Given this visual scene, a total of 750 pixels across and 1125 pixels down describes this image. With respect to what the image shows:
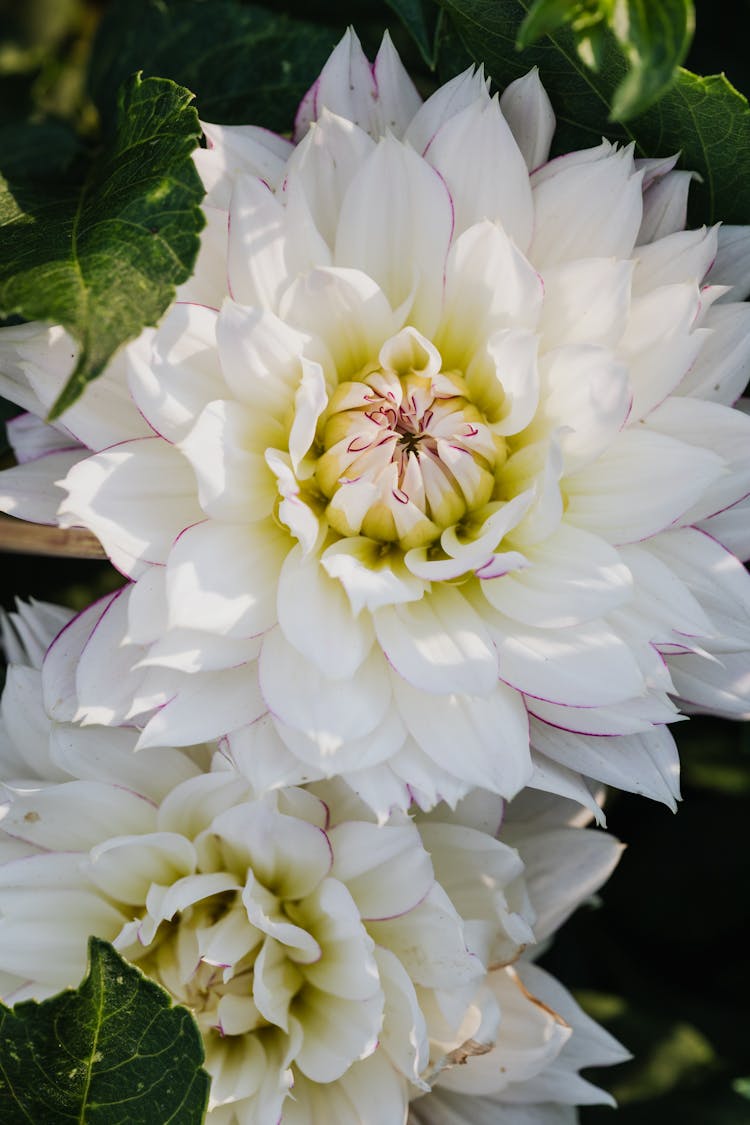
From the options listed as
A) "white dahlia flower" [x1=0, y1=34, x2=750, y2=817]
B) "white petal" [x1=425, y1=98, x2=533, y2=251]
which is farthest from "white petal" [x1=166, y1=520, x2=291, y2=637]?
"white petal" [x1=425, y1=98, x2=533, y2=251]

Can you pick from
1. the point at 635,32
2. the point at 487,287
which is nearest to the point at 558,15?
the point at 635,32

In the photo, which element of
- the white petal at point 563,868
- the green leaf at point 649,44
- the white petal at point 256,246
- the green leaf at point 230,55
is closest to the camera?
the green leaf at point 649,44

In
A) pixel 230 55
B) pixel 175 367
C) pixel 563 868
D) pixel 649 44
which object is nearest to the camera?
pixel 649 44

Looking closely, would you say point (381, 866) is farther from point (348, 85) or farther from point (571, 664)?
point (348, 85)

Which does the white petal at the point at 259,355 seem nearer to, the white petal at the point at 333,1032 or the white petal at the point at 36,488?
the white petal at the point at 36,488

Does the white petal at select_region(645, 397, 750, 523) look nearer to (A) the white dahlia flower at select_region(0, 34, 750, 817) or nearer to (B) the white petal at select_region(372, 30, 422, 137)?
(A) the white dahlia flower at select_region(0, 34, 750, 817)

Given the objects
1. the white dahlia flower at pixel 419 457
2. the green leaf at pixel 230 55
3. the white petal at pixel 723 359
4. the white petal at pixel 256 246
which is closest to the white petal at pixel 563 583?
the white dahlia flower at pixel 419 457
